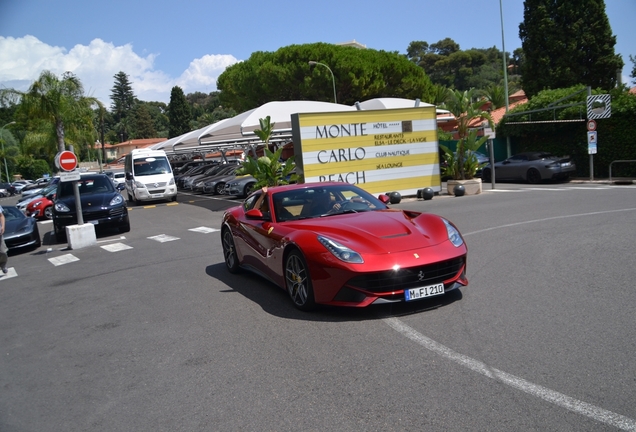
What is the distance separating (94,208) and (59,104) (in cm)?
2176

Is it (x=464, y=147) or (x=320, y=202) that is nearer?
(x=320, y=202)

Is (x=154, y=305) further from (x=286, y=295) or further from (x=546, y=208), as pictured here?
(x=546, y=208)

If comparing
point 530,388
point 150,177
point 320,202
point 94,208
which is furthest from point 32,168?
point 530,388

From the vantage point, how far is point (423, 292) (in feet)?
19.1

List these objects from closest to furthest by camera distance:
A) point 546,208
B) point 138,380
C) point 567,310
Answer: point 138,380, point 567,310, point 546,208

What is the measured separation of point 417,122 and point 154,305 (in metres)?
15.9

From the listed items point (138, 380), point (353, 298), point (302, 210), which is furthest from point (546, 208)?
point (138, 380)

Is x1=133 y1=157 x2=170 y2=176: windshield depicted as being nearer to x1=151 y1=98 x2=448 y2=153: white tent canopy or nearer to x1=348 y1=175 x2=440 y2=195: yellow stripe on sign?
x1=151 y1=98 x2=448 y2=153: white tent canopy

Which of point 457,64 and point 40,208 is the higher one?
point 457,64

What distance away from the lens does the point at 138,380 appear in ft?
15.8

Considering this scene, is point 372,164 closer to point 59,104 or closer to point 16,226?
point 16,226

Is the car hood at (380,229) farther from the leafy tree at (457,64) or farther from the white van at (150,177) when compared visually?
the leafy tree at (457,64)

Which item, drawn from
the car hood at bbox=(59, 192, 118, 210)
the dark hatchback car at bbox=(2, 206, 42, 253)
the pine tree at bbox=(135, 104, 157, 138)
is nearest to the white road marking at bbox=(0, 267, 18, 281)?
the dark hatchback car at bbox=(2, 206, 42, 253)

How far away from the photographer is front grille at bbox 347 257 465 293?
5.69 meters
